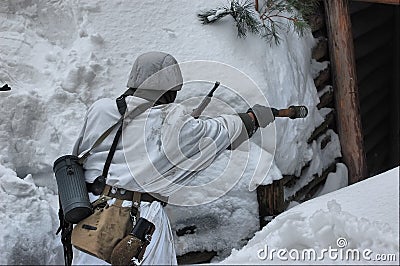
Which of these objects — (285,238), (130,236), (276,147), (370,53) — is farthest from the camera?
(370,53)

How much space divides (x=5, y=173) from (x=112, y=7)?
1511 mm

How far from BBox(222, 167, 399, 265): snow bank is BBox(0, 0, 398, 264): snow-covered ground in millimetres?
1650

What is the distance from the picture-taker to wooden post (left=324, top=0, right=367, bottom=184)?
574 centimetres

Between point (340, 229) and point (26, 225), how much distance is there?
6.87ft

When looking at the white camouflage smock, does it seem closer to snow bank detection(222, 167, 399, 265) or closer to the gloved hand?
the gloved hand

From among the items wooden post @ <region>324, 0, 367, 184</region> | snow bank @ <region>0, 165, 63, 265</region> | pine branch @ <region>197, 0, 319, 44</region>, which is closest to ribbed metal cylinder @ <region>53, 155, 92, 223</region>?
snow bank @ <region>0, 165, 63, 265</region>

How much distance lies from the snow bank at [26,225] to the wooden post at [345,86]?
2.55 m

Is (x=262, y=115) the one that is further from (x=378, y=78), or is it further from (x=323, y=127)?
(x=378, y=78)

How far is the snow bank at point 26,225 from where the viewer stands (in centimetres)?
417

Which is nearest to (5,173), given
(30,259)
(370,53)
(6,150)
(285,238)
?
(6,150)

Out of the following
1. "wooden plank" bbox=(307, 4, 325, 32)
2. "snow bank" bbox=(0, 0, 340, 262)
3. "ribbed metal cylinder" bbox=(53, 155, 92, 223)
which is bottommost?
"ribbed metal cylinder" bbox=(53, 155, 92, 223)

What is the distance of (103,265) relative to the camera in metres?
3.54

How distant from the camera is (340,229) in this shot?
9.21 feet

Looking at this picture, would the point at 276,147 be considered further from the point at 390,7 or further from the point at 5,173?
the point at 390,7
